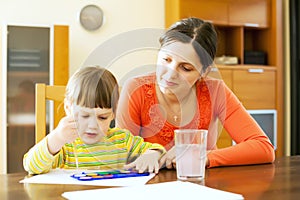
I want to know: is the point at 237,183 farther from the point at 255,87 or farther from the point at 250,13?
the point at 250,13

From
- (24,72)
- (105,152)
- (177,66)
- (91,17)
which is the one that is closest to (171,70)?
(177,66)

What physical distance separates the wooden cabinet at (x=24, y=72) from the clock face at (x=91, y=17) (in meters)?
0.38

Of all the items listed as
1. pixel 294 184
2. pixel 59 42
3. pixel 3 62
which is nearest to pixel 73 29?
pixel 59 42

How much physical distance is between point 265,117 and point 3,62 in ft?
7.49

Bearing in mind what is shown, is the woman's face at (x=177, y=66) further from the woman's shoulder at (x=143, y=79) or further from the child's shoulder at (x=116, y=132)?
the child's shoulder at (x=116, y=132)

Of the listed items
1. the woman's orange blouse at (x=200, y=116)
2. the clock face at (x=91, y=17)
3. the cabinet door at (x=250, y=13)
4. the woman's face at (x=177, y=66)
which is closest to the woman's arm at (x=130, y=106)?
the woman's orange blouse at (x=200, y=116)

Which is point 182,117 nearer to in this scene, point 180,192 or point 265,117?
point 180,192

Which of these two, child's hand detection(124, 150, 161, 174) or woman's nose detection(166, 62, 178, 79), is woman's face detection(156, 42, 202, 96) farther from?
child's hand detection(124, 150, 161, 174)

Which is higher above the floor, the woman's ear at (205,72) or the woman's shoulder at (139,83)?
the woman's ear at (205,72)

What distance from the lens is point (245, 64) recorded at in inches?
160

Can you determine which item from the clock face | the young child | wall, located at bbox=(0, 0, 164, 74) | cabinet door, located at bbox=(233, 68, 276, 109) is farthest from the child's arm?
cabinet door, located at bbox=(233, 68, 276, 109)

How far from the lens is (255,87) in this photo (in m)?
4.04

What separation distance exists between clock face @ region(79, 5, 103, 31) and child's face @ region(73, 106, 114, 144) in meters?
2.61

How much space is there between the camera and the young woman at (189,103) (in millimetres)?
1299
